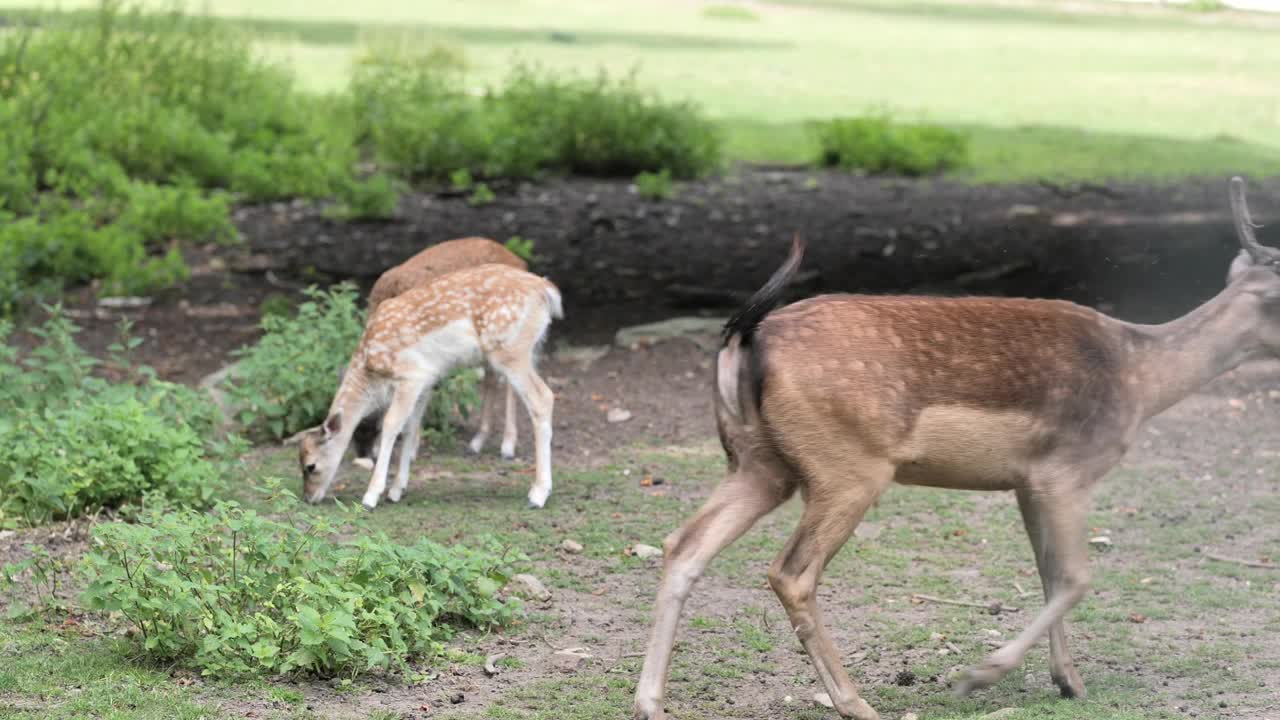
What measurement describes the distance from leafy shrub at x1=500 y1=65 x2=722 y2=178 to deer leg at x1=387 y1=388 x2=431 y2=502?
30.9 feet

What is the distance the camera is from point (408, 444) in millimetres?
8484

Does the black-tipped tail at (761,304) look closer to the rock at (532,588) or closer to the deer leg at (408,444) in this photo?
the rock at (532,588)

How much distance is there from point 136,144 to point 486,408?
7674 millimetres

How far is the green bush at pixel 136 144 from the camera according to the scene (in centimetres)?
1280

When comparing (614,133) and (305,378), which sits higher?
(305,378)

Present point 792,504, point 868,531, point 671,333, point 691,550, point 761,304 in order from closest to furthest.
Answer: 1. point 761,304
2. point 691,550
3. point 868,531
4. point 792,504
5. point 671,333

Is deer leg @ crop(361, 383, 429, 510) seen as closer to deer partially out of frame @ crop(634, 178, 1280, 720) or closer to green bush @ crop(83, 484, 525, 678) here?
green bush @ crop(83, 484, 525, 678)

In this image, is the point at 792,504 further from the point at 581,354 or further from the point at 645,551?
the point at 581,354

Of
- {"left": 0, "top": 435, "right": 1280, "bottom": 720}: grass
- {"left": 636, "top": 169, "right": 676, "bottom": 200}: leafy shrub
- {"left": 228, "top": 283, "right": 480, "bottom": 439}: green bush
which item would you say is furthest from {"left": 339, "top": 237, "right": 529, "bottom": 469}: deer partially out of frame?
{"left": 636, "top": 169, "right": 676, "bottom": 200}: leafy shrub

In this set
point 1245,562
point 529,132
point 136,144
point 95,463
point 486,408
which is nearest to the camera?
point 1245,562

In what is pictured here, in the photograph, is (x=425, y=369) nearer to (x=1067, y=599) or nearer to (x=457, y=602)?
(x=457, y=602)

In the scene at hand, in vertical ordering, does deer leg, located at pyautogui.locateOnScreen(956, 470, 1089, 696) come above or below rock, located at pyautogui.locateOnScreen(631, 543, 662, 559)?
above

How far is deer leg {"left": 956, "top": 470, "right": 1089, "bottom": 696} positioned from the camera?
550 cm

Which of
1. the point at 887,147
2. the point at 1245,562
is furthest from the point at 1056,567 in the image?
the point at 887,147
